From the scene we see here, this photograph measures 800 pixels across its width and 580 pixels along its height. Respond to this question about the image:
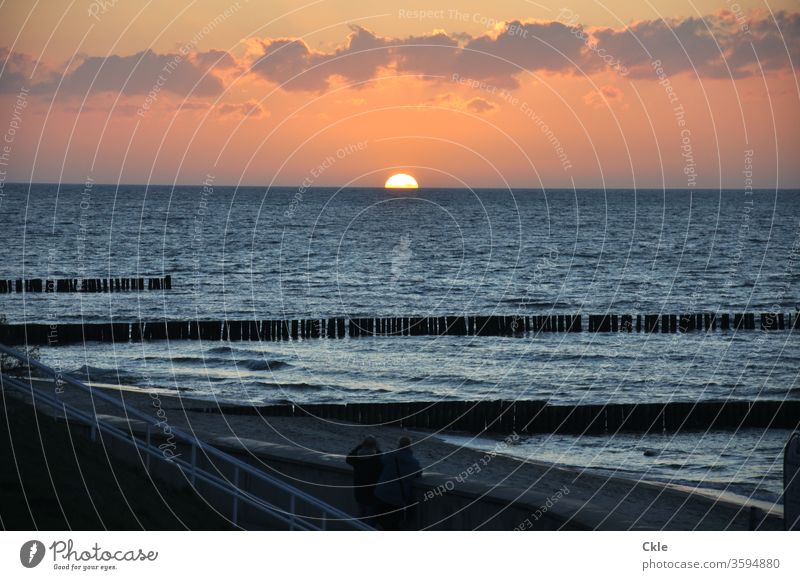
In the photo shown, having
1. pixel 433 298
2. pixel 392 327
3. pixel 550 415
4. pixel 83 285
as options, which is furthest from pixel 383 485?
pixel 83 285

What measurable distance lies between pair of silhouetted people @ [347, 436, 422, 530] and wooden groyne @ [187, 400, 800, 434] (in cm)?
1615

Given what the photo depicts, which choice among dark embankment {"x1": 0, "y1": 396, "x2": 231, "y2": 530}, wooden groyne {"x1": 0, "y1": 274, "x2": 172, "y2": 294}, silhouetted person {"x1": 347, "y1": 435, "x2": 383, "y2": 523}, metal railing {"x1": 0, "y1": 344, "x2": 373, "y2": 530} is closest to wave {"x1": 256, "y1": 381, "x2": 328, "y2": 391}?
metal railing {"x1": 0, "y1": 344, "x2": 373, "y2": 530}

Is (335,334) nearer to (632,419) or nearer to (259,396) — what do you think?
(259,396)

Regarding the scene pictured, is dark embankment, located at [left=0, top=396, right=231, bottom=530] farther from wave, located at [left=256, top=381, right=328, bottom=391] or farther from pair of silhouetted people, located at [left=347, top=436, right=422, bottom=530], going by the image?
wave, located at [left=256, top=381, right=328, bottom=391]

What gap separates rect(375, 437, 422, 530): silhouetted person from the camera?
42.0ft

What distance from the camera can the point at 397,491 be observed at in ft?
41.9

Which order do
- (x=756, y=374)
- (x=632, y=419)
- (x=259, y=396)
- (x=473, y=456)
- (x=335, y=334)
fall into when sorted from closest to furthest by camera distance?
1. (x=473, y=456)
2. (x=632, y=419)
3. (x=259, y=396)
4. (x=756, y=374)
5. (x=335, y=334)

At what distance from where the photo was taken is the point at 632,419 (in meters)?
30.6

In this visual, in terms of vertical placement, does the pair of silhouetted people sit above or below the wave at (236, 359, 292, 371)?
above

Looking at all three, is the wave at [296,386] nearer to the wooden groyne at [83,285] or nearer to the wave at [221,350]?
the wave at [221,350]

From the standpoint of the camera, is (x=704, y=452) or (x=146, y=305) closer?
(x=704, y=452)
